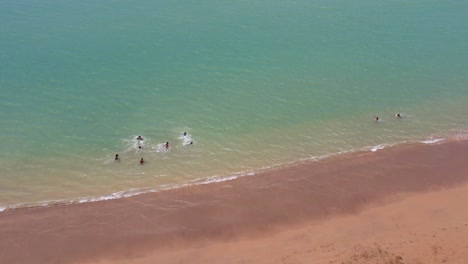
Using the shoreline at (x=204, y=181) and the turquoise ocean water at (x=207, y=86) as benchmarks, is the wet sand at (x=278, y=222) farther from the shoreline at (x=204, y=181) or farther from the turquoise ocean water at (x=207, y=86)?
the turquoise ocean water at (x=207, y=86)

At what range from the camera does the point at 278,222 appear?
23484 millimetres

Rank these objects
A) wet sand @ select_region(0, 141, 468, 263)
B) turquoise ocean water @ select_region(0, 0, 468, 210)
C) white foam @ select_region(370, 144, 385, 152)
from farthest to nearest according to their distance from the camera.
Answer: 1. white foam @ select_region(370, 144, 385, 152)
2. turquoise ocean water @ select_region(0, 0, 468, 210)
3. wet sand @ select_region(0, 141, 468, 263)

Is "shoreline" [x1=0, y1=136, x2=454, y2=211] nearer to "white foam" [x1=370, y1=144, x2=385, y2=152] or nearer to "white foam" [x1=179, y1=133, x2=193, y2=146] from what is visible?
"white foam" [x1=370, y1=144, x2=385, y2=152]

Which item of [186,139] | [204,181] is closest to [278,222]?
[204,181]

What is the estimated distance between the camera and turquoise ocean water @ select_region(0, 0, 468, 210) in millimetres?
28375

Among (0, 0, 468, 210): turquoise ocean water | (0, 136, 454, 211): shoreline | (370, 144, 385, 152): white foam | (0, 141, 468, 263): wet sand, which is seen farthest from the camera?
(370, 144, 385, 152): white foam

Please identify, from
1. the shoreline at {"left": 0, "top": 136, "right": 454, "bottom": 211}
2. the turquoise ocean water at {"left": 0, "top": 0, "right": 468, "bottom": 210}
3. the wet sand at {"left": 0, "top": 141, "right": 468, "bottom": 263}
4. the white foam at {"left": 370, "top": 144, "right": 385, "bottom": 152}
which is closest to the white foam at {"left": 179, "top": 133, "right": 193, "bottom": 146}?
the turquoise ocean water at {"left": 0, "top": 0, "right": 468, "bottom": 210}

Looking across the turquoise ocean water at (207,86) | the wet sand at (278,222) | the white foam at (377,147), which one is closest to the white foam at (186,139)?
the turquoise ocean water at (207,86)

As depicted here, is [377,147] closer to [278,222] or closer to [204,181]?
[278,222]

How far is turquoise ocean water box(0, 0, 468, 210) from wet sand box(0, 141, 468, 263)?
5.58ft

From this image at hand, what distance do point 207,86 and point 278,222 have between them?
15731 mm

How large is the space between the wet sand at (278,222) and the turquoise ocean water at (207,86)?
5.58ft

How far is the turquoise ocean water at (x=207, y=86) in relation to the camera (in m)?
28.4

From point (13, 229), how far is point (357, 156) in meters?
20.5
